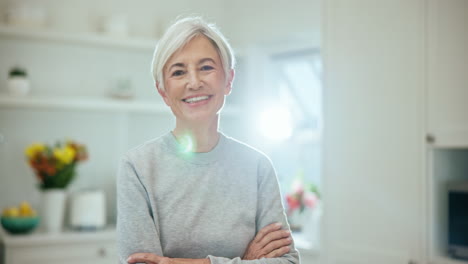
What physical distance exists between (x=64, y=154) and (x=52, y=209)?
371 millimetres

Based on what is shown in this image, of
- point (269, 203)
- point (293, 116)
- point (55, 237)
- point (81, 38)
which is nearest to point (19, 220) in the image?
point (55, 237)

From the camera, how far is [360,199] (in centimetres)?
283

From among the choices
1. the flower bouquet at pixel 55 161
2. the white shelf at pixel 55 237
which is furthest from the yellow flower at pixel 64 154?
the white shelf at pixel 55 237

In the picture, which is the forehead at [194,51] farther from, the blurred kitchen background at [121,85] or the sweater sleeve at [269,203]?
the blurred kitchen background at [121,85]

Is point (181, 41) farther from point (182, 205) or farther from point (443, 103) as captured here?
point (443, 103)

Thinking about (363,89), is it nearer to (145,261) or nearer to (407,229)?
(407,229)

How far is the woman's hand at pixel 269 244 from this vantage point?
132 centimetres

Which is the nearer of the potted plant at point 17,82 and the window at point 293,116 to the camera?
the potted plant at point 17,82

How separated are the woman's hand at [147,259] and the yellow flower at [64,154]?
2561 mm

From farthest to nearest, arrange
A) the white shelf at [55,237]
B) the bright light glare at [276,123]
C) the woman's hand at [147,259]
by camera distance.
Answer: the bright light glare at [276,123] → the white shelf at [55,237] → the woman's hand at [147,259]

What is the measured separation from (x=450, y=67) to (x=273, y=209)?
54.9 inches

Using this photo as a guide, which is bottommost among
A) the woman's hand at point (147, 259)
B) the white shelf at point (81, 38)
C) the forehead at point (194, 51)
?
the woman's hand at point (147, 259)

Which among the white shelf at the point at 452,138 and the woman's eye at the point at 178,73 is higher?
the woman's eye at the point at 178,73

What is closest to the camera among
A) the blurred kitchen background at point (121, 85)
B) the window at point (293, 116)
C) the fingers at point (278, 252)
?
the fingers at point (278, 252)
